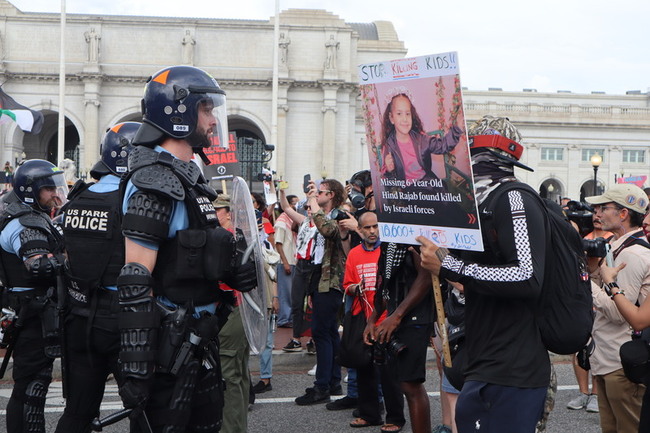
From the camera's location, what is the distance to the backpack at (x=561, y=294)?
11.1 ft

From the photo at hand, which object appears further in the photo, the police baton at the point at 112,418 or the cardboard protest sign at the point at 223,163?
the cardboard protest sign at the point at 223,163

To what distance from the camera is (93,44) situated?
52.4 m

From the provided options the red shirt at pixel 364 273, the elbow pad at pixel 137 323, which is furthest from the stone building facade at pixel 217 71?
the elbow pad at pixel 137 323

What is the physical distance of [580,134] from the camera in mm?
62094

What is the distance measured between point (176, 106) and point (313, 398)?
4341 mm

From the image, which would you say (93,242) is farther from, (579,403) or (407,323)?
(579,403)

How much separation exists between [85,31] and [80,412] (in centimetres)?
5259

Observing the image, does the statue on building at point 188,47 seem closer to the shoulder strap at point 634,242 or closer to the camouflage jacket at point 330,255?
the camouflage jacket at point 330,255

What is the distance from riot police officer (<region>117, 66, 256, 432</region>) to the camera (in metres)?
3.29

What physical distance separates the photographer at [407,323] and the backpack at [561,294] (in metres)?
1.87

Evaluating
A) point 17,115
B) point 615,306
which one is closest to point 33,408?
point 615,306

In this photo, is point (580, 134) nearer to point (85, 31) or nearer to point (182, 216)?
point (85, 31)

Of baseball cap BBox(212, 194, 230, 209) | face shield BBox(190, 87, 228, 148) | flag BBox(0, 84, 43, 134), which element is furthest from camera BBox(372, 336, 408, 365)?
flag BBox(0, 84, 43, 134)

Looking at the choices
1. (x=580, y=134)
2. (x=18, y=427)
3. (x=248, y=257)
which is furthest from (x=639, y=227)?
(x=580, y=134)
